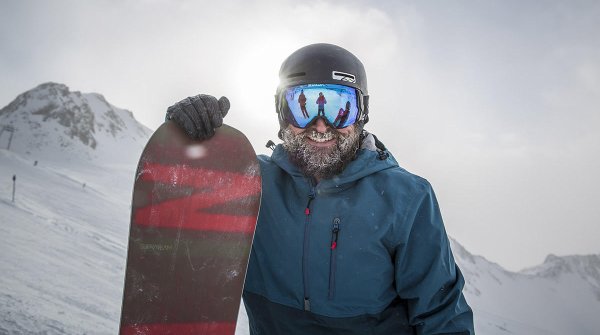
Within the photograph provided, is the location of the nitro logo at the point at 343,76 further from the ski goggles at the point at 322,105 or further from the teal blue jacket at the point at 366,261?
the teal blue jacket at the point at 366,261

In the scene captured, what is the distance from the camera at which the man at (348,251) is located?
1887 millimetres

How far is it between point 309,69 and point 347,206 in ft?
3.39

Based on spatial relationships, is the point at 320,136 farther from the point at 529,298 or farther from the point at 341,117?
the point at 529,298

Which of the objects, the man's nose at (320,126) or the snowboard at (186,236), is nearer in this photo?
the snowboard at (186,236)

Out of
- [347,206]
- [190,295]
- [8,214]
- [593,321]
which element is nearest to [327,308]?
[347,206]

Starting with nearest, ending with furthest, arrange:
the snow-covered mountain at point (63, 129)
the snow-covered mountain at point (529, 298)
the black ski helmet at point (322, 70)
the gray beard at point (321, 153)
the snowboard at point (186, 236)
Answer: the snowboard at point (186, 236), the gray beard at point (321, 153), the black ski helmet at point (322, 70), the snow-covered mountain at point (63, 129), the snow-covered mountain at point (529, 298)

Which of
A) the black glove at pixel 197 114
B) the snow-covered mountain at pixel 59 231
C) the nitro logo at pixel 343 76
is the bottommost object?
the snow-covered mountain at pixel 59 231

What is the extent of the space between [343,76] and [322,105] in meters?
0.29

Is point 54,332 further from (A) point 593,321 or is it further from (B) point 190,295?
(A) point 593,321

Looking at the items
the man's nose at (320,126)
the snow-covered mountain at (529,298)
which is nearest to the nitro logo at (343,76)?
the man's nose at (320,126)

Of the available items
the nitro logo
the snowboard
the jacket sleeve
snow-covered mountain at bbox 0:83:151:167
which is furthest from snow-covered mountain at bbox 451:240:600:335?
the snowboard

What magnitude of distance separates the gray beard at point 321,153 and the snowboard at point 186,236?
1.20 feet

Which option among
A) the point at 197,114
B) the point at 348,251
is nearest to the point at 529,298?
the point at 348,251

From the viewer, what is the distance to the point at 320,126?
91.6 inches
